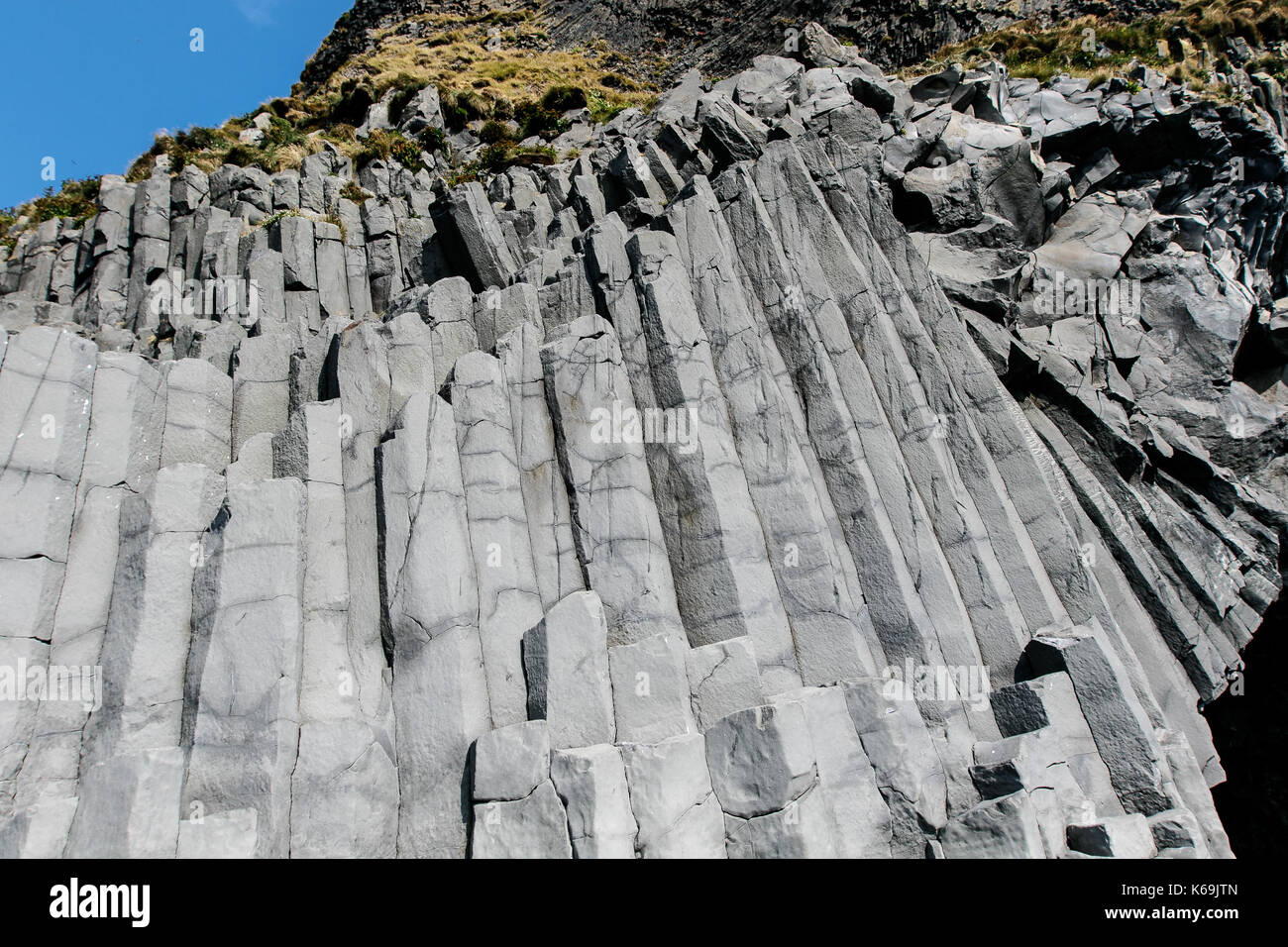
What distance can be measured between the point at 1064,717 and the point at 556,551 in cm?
628

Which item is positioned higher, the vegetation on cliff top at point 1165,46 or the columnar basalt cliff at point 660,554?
the vegetation on cliff top at point 1165,46

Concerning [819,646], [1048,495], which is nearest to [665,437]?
[819,646]

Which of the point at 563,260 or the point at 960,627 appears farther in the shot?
the point at 563,260

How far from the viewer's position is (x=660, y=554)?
33.6 ft

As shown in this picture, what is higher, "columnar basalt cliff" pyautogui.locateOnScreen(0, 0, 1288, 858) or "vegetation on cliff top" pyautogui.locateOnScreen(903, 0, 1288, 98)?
"vegetation on cliff top" pyautogui.locateOnScreen(903, 0, 1288, 98)

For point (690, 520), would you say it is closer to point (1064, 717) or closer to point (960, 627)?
point (960, 627)

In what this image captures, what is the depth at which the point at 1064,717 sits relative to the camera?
31.5ft

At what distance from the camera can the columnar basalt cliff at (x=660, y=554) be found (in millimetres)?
8055

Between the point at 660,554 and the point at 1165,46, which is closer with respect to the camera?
the point at 660,554

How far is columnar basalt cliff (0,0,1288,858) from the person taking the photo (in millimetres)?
8055

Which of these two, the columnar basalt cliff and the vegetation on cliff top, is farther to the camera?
the vegetation on cliff top

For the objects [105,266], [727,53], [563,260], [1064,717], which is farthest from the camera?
[727,53]

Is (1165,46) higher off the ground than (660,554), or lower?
higher

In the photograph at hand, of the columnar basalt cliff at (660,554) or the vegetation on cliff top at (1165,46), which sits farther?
the vegetation on cliff top at (1165,46)
